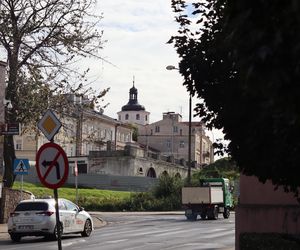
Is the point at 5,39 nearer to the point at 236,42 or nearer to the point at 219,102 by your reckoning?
the point at 219,102

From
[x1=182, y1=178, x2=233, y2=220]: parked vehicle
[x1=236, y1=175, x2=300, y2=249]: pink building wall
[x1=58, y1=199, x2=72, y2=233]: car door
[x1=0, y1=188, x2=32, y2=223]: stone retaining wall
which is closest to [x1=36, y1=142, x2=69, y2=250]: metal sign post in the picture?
[x1=236, y1=175, x2=300, y2=249]: pink building wall

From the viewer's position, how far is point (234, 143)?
346 inches

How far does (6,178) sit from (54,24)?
814cm

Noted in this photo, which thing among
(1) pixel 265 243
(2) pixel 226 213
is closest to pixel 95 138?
(2) pixel 226 213

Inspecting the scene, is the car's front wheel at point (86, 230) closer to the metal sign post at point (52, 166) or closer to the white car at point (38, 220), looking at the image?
the white car at point (38, 220)

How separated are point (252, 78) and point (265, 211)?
1160 cm

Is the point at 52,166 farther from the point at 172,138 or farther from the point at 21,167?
the point at 172,138

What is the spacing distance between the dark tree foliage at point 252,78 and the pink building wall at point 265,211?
522 centimetres

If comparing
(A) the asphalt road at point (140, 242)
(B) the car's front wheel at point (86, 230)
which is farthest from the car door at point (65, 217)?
(B) the car's front wheel at point (86, 230)

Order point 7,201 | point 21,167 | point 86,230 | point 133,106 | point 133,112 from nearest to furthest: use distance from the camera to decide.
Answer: point 86,230 < point 21,167 < point 7,201 < point 133,112 < point 133,106

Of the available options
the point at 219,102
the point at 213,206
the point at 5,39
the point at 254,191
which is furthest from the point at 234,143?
the point at 213,206

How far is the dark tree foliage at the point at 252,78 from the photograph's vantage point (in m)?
3.22

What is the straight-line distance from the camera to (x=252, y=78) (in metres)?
3.26

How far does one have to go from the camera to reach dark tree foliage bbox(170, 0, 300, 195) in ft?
10.6
